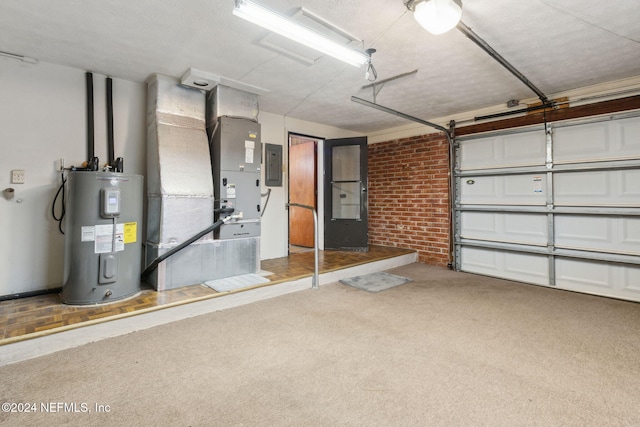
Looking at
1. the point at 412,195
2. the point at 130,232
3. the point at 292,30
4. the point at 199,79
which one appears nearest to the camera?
the point at 292,30

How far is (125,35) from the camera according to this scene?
2.76 m

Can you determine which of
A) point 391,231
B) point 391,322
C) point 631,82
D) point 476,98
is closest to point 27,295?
point 391,322

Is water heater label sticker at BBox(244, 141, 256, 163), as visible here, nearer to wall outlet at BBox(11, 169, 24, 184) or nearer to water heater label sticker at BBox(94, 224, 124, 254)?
water heater label sticker at BBox(94, 224, 124, 254)

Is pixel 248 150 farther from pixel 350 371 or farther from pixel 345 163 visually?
pixel 350 371

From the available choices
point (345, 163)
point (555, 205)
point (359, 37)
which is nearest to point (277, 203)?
point (345, 163)

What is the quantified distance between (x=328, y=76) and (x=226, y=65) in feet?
3.94

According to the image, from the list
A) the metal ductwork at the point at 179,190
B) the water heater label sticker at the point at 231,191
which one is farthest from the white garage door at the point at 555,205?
the metal ductwork at the point at 179,190

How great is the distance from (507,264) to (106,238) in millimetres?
5412

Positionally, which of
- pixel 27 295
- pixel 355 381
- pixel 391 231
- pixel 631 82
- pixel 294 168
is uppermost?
pixel 631 82

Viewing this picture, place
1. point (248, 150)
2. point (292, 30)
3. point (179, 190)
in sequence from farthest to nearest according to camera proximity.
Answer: point (248, 150)
point (179, 190)
point (292, 30)

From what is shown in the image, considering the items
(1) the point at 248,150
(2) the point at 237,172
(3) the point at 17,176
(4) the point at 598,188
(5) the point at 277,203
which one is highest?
(1) the point at 248,150

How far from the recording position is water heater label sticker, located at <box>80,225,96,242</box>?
2859mm

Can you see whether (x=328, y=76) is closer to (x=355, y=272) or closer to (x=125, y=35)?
(x=125, y=35)

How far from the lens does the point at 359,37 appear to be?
2816 mm
